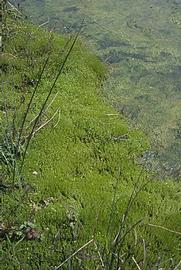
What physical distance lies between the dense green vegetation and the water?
6.14 m

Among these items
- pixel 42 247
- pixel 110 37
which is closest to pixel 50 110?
pixel 42 247

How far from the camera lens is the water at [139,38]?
698 inches

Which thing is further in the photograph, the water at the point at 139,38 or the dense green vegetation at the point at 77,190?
the water at the point at 139,38

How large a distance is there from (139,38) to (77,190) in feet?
69.1

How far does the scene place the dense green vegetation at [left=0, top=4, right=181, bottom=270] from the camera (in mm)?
4621

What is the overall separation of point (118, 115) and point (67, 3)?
73.3 ft

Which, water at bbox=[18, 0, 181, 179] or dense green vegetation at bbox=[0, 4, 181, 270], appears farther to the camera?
water at bbox=[18, 0, 181, 179]

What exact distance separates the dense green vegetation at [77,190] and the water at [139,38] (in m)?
6.14

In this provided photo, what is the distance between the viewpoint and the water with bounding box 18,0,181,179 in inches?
698

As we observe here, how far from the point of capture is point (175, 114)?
17.2 meters

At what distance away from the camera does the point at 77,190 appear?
569cm

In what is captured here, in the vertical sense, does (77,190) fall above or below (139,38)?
above

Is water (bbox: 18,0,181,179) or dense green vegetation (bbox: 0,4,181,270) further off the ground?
dense green vegetation (bbox: 0,4,181,270)

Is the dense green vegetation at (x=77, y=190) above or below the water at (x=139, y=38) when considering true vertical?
above
